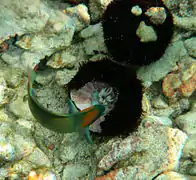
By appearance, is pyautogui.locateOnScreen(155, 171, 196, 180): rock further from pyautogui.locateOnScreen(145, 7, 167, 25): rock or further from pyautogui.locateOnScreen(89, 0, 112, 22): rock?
pyautogui.locateOnScreen(89, 0, 112, 22): rock

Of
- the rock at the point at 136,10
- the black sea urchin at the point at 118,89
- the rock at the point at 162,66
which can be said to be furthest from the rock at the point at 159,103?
the rock at the point at 136,10

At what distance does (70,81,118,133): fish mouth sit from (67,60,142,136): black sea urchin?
10 cm

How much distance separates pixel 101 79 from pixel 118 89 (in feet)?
0.68

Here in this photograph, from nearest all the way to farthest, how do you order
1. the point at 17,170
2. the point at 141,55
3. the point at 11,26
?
the point at 17,170 → the point at 141,55 → the point at 11,26

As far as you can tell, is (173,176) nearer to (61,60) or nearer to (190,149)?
(190,149)

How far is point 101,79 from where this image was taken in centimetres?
244

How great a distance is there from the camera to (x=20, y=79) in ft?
8.98

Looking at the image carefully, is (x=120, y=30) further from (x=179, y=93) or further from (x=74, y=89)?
(x=179, y=93)

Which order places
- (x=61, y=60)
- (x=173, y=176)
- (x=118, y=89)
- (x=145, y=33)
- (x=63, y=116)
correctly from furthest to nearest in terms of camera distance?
(x=61, y=60), (x=118, y=89), (x=145, y=33), (x=173, y=176), (x=63, y=116)

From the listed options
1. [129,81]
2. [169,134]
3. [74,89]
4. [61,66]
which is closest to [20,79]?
[61,66]

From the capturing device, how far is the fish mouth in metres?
2.50

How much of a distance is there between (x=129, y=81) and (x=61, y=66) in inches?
35.4

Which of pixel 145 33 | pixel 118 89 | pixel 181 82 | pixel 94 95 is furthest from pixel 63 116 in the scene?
pixel 181 82

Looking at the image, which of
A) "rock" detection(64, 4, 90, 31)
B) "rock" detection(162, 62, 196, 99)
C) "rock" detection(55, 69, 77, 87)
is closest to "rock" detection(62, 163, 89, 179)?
"rock" detection(55, 69, 77, 87)
